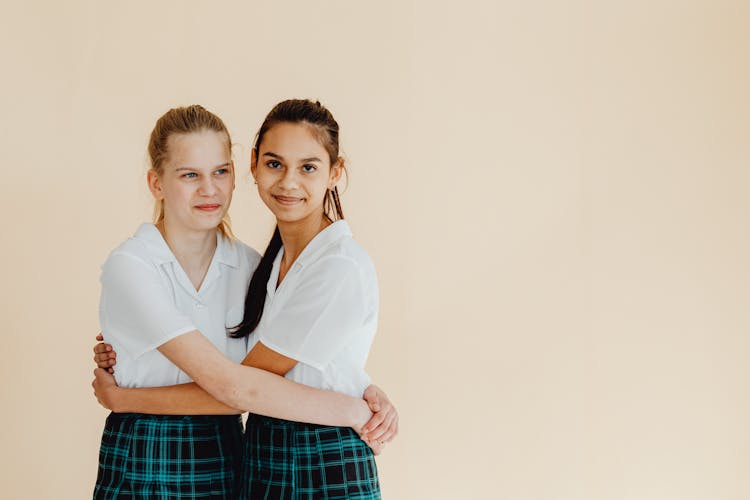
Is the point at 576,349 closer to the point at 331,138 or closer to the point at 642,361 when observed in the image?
the point at 642,361

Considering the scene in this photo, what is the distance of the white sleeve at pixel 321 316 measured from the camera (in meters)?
1.69

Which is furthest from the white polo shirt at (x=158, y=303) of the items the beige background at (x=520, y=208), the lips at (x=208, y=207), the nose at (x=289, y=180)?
the beige background at (x=520, y=208)

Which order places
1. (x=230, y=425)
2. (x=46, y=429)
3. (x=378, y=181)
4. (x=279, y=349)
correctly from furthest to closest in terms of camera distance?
(x=378, y=181), (x=46, y=429), (x=230, y=425), (x=279, y=349)

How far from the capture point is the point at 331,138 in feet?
6.19

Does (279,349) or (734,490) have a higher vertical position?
(279,349)

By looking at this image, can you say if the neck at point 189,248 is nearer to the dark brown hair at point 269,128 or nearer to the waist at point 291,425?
the dark brown hair at point 269,128

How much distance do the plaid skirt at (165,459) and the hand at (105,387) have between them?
3cm

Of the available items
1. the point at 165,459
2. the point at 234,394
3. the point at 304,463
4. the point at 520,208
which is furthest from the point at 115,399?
the point at 520,208

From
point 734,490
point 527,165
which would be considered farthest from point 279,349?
point 734,490

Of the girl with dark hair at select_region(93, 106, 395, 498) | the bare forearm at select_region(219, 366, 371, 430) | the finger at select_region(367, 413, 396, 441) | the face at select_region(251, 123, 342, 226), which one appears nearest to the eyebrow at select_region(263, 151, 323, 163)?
the face at select_region(251, 123, 342, 226)

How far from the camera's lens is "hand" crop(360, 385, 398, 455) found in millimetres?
1765

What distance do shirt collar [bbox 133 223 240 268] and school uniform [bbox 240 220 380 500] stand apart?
200mm

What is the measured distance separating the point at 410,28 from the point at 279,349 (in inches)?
61.5

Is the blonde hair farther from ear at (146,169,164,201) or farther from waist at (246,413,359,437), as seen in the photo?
waist at (246,413,359,437)
